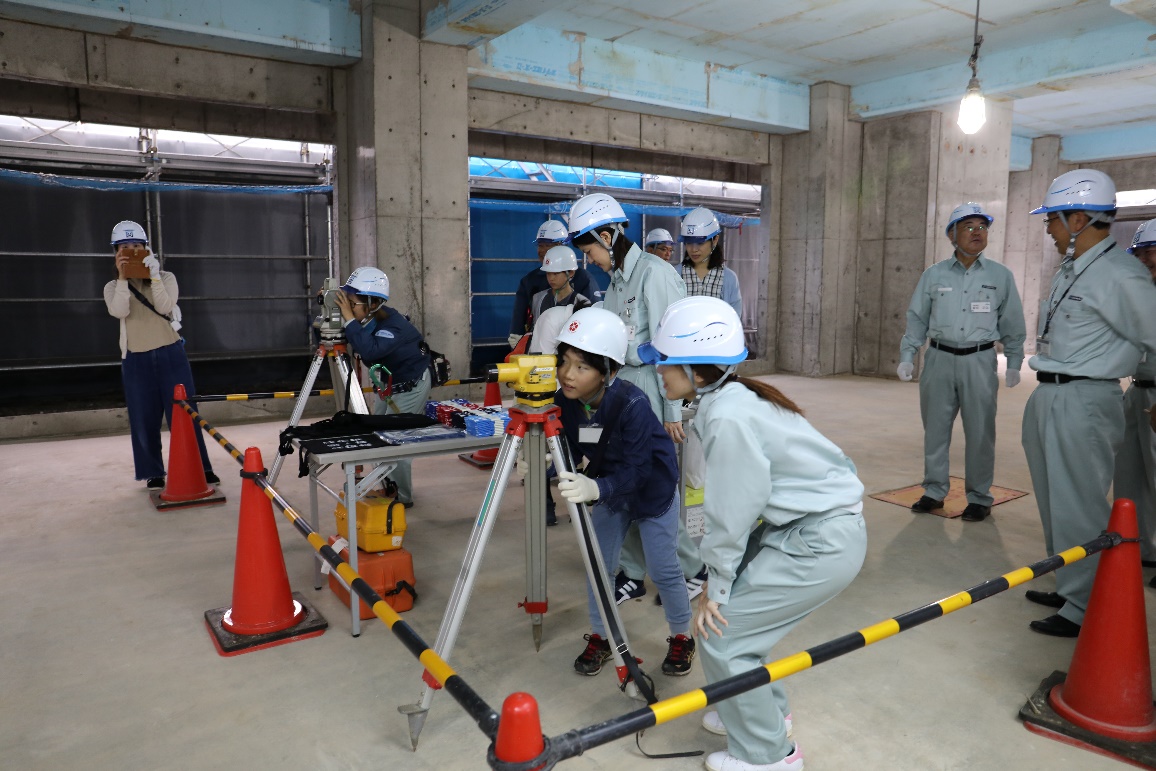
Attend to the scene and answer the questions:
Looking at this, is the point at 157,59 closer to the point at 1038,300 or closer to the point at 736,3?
the point at 736,3

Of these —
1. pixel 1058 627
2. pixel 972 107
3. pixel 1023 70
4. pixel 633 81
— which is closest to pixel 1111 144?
pixel 1023 70

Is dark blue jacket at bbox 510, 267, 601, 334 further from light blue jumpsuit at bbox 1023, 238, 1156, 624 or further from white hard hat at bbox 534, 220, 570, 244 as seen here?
light blue jumpsuit at bbox 1023, 238, 1156, 624

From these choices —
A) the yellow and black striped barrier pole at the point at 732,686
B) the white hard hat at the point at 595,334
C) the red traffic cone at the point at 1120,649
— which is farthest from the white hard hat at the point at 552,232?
the yellow and black striped barrier pole at the point at 732,686

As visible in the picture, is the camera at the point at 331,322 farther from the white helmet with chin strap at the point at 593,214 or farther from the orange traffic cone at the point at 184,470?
the white helmet with chin strap at the point at 593,214

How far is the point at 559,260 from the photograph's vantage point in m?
5.20

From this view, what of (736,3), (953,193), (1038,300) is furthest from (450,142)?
(1038,300)

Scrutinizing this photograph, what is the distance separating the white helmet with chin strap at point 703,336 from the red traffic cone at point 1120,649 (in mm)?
1335

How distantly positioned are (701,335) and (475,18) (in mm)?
5365

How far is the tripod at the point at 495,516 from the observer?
243cm

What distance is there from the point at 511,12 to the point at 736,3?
99.6 inches

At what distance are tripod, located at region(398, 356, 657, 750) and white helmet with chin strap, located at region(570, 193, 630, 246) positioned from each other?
113 centimetres

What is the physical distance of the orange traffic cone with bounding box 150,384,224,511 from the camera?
4883 mm

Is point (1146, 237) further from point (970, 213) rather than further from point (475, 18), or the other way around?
point (475, 18)

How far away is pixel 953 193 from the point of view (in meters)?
10.5
